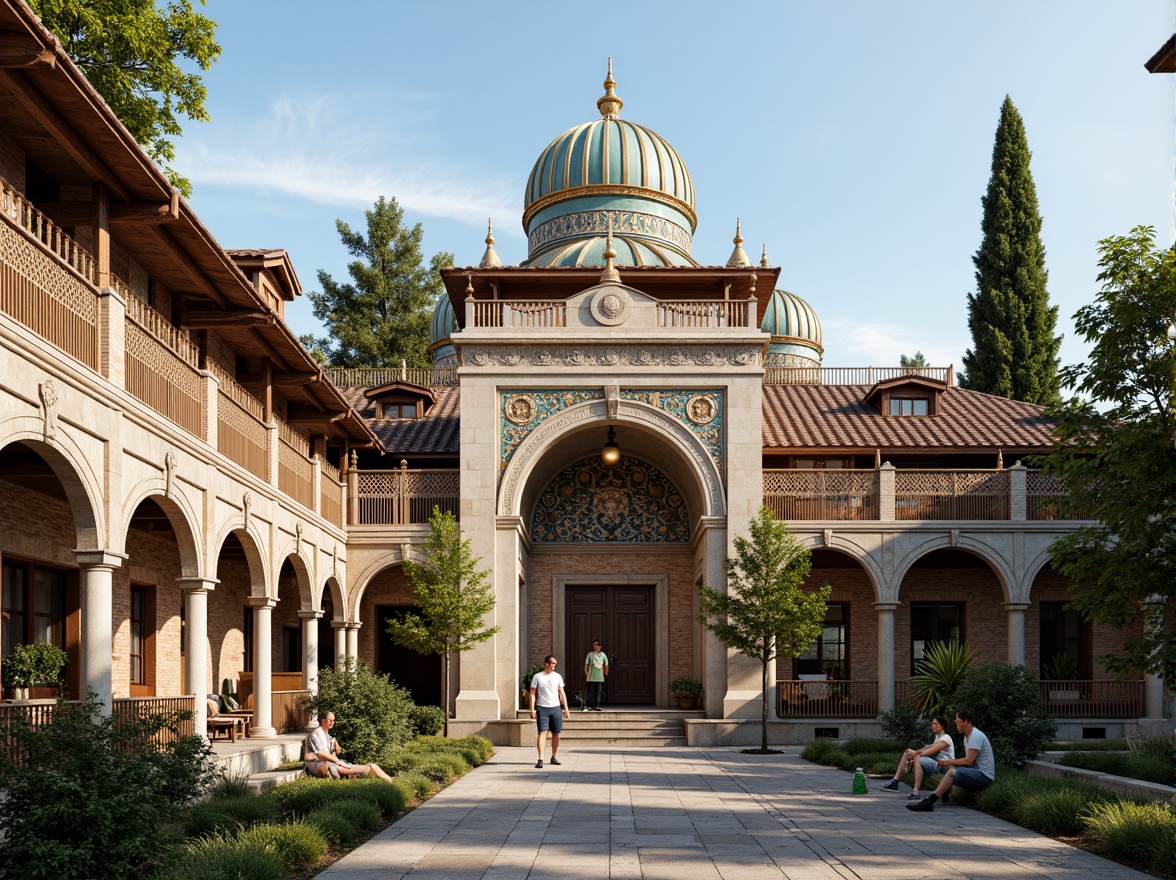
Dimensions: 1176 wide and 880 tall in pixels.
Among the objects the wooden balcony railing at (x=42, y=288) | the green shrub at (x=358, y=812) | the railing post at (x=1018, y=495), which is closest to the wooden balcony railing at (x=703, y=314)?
the railing post at (x=1018, y=495)

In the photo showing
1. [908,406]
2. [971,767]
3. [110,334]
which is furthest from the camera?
[908,406]

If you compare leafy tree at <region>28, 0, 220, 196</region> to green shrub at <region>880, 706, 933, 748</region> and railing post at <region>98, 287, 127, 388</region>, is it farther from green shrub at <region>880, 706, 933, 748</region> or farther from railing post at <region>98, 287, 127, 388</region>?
green shrub at <region>880, 706, 933, 748</region>

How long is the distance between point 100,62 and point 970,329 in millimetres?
29124

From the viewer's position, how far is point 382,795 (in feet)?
40.4

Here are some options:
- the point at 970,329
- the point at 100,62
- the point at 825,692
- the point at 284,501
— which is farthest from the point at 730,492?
the point at 970,329

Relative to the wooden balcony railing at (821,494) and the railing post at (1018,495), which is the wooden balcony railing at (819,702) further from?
the railing post at (1018,495)

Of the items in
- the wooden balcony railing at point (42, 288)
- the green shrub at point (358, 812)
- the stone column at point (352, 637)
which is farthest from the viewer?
the stone column at point (352, 637)

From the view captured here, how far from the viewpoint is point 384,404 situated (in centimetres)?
3123

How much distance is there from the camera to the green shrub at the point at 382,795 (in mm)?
12094

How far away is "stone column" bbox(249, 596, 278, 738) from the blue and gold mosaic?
1013 cm

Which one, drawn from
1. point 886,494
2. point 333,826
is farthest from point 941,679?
point 333,826

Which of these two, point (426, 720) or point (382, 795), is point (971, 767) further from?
point (426, 720)

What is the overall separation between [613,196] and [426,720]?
1763 cm

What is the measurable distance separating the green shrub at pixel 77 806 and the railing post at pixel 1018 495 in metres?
22.1
